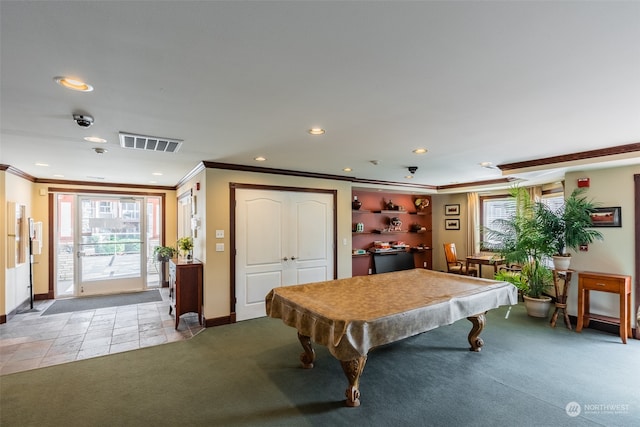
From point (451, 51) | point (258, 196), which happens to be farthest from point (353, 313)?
point (258, 196)

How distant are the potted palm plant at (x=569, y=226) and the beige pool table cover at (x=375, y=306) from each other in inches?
59.5

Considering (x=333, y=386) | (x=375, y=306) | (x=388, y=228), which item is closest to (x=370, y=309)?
(x=375, y=306)

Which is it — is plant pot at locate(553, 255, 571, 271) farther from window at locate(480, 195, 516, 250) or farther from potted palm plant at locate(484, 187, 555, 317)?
window at locate(480, 195, 516, 250)

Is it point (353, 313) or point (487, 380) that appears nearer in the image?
point (353, 313)

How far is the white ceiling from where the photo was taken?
1.31m

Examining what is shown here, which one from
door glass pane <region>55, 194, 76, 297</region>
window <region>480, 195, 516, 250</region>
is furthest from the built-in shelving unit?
door glass pane <region>55, 194, 76, 297</region>

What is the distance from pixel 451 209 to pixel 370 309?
6.32 metres

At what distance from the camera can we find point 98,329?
14.1 ft

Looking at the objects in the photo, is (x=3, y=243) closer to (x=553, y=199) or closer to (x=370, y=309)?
(x=370, y=309)

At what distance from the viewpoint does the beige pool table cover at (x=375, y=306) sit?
89.6 inches

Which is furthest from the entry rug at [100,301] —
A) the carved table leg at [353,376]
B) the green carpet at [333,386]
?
the carved table leg at [353,376]

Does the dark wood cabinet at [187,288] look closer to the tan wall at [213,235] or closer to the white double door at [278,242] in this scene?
the tan wall at [213,235]

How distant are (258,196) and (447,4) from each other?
3997 mm

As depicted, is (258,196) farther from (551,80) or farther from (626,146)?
(626,146)
